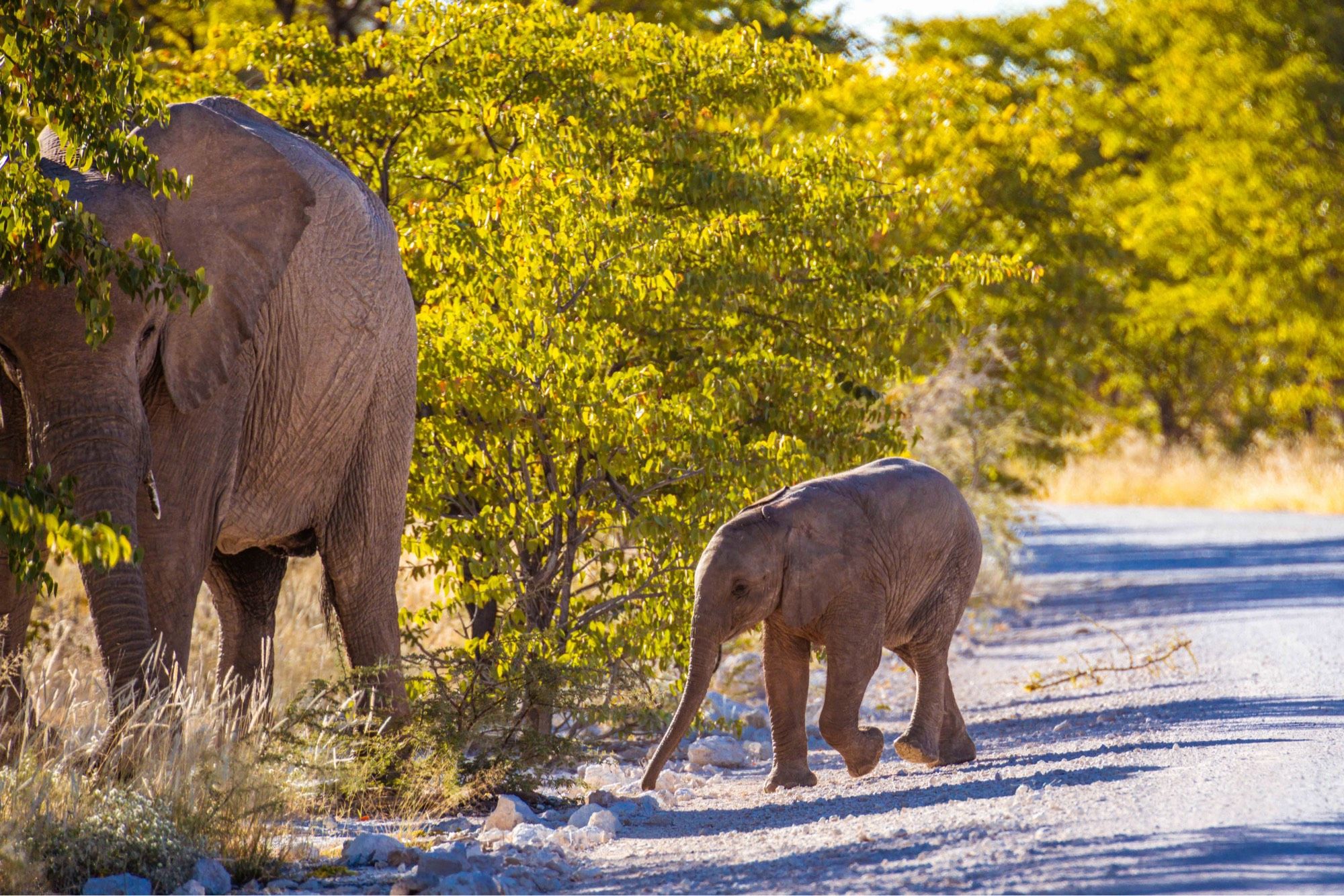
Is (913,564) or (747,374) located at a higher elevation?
(747,374)

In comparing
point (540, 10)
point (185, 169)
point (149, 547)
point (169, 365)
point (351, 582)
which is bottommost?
point (351, 582)

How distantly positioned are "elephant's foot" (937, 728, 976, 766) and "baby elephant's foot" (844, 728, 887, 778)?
71 cm

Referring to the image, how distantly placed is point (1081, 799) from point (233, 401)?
401 cm

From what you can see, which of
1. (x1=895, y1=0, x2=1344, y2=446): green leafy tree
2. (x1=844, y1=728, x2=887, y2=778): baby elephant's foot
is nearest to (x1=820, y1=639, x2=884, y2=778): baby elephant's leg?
(x1=844, y1=728, x2=887, y2=778): baby elephant's foot

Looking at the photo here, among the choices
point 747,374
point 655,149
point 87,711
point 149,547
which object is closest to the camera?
point 149,547

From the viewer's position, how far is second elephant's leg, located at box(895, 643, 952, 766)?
8.34 m

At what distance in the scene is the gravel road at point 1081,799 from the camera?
206 inches

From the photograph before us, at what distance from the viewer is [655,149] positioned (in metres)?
10.4

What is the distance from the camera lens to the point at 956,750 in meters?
8.69

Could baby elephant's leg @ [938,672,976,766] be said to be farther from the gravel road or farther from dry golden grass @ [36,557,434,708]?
dry golden grass @ [36,557,434,708]

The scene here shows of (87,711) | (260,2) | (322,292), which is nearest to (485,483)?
(322,292)

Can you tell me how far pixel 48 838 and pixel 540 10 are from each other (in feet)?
21.0

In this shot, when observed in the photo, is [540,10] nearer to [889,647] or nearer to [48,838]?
[889,647]

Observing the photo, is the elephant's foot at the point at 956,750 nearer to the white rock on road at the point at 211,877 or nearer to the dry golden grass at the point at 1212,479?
the white rock on road at the point at 211,877
